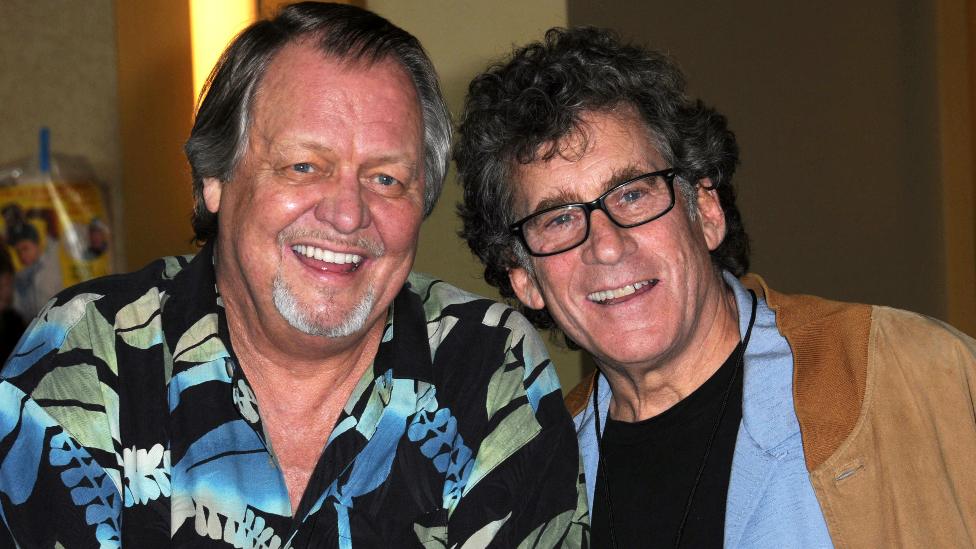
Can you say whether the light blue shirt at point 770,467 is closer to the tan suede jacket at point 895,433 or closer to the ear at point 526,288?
the tan suede jacket at point 895,433

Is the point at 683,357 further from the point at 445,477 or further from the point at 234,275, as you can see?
the point at 234,275

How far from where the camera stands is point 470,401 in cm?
179

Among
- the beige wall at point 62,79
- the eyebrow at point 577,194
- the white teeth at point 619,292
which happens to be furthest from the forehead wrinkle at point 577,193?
the beige wall at point 62,79

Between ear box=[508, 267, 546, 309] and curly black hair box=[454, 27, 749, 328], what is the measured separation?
20 millimetres

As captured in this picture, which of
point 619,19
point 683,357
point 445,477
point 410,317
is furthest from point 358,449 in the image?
point 619,19

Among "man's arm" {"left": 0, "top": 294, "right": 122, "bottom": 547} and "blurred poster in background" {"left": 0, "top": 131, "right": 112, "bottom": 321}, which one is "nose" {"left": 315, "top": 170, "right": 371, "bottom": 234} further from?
"blurred poster in background" {"left": 0, "top": 131, "right": 112, "bottom": 321}

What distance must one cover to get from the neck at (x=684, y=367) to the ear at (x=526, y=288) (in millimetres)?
174

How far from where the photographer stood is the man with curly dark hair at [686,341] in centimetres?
165

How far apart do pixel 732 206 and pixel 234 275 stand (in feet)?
3.23

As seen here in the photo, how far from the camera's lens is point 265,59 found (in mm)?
1825

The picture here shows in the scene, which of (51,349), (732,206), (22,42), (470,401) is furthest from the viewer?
(22,42)

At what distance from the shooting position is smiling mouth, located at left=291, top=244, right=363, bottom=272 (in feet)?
5.65

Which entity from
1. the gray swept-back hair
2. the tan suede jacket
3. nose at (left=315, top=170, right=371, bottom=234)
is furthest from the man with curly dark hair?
nose at (left=315, top=170, right=371, bottom=234)

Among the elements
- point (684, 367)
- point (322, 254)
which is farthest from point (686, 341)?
point (322, 254)
